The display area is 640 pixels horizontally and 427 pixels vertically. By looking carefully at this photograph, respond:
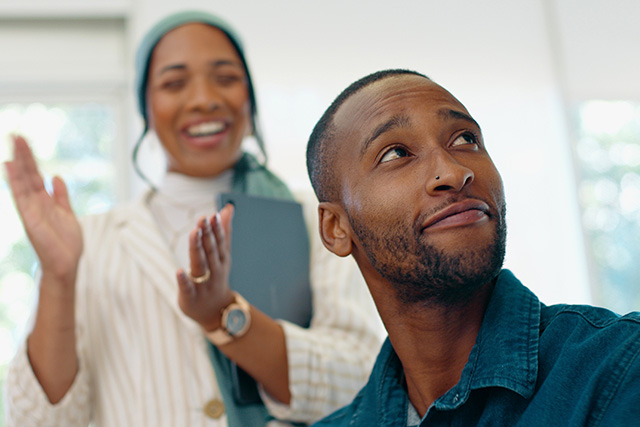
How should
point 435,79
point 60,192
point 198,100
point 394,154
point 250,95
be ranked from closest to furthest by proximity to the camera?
point 394,154
point 60,192
point 198,100
point 250,95
point 435,79

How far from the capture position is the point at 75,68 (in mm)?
2893

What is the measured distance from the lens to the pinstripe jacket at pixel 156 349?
1.35 meters

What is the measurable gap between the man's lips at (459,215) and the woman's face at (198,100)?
2.75 feet

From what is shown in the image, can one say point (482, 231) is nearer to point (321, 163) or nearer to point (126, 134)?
point (321, 163)

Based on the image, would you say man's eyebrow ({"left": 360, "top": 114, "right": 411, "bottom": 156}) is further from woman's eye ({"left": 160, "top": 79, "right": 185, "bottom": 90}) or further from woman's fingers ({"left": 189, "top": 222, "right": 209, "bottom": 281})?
woman's eye ({"left": 160, "top": 79, "right": 185, "bottom": 90})

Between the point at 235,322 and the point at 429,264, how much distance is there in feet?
1.77

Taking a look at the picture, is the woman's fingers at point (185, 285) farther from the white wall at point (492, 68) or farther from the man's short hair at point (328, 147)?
the white wall at point (492, 68)

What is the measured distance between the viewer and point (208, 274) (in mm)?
1257

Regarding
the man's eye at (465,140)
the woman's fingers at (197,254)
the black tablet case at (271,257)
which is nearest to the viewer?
the man's eye at (465,140)

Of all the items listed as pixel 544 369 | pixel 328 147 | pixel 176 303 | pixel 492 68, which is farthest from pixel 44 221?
pixel 492 68

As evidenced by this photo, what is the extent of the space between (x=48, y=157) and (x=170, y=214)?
1.48 m

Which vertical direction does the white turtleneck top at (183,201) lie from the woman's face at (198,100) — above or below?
below

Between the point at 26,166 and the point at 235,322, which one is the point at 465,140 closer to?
the point at 235,322

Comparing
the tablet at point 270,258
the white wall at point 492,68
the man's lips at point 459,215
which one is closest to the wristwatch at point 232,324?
the tablet at point 270,258
